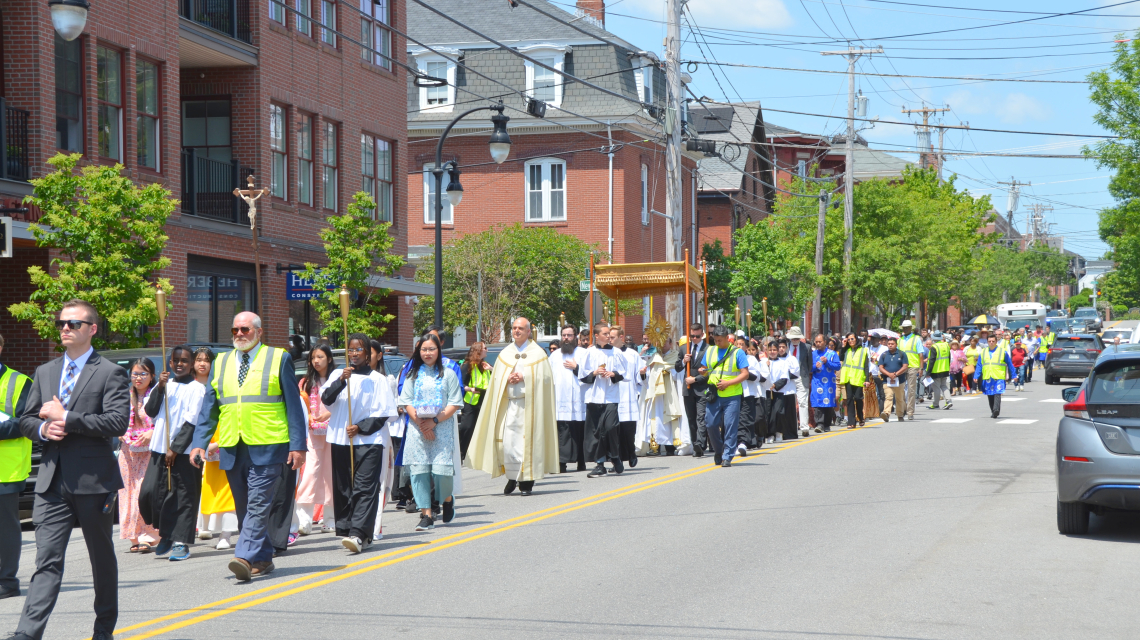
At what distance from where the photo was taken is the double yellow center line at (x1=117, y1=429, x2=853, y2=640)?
25.1ft

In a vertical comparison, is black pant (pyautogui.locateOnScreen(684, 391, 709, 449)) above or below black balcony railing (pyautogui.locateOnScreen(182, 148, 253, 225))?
below

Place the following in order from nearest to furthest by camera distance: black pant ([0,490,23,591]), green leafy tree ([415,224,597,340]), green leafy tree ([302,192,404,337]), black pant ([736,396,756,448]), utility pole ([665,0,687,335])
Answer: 1. black pant ([0,490,23,591])
2. black pant ([736,396,756,448])
3. green leafy tree ([302,192,404,337])
4. utility pole ([665,0,687,335])
5. green leafy tree ([415,224,597,340])

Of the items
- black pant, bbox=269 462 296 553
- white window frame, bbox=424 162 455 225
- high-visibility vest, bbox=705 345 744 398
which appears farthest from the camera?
white window frame, bbox=424 162 455 225

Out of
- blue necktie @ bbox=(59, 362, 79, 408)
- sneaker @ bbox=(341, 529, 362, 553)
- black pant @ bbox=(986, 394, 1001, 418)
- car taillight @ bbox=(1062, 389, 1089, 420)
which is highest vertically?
blue necktie @ bbox=(59, 362, 79, 408)

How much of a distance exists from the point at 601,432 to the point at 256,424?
753cm

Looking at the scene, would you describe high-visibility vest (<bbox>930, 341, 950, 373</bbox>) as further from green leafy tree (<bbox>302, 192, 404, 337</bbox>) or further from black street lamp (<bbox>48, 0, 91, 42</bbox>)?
black street lamp (<bbox>48, 0, 91, 42</bbox>)

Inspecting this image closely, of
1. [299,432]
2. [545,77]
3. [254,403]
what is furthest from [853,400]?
[545,77]

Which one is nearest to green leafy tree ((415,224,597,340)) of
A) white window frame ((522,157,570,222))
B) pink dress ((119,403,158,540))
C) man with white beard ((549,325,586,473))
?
white window frame ((522,157,570,222))

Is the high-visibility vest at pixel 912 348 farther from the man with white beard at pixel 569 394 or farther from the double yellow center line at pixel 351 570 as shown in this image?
the double yellow center line at pixel 351 570

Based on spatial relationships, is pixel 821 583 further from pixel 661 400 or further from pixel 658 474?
pixel 661 400

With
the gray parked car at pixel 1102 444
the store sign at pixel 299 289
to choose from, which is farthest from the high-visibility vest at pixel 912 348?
the gray parked car at pixel 1102 444

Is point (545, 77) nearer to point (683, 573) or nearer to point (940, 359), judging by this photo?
point (940, 359)

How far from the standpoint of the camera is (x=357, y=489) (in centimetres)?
1017

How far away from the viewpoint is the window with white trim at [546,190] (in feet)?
143
